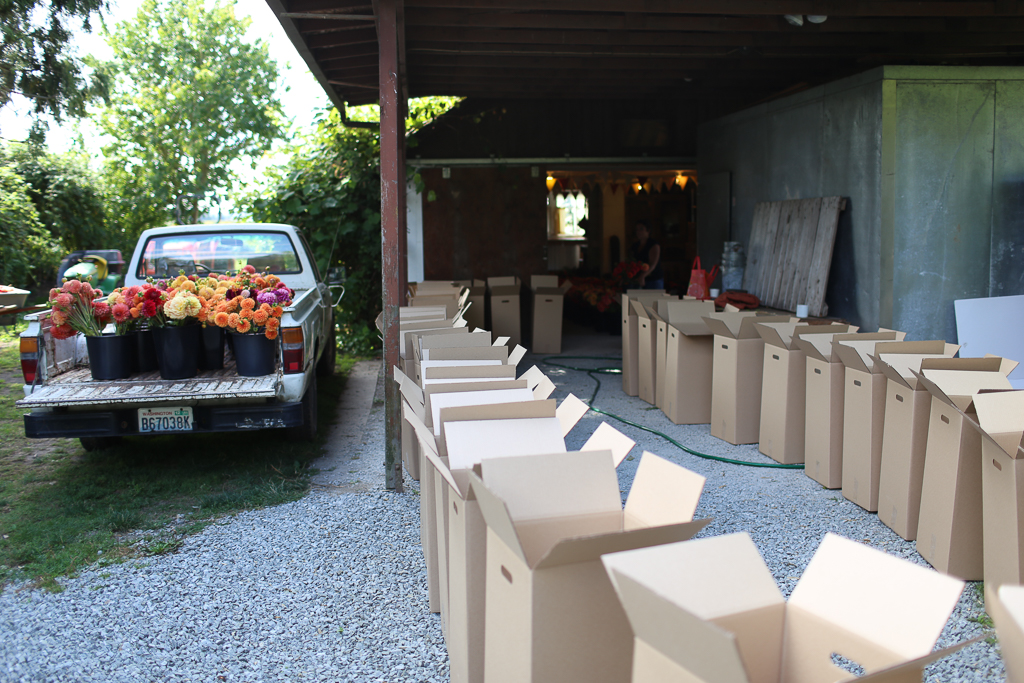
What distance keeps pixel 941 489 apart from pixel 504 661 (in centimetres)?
248

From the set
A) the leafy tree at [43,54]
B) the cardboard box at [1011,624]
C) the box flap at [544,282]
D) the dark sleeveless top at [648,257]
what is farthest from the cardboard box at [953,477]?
the leafy tree at [43,54]

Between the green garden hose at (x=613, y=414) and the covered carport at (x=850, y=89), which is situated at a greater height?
the covered carport at (x=850, y=89)

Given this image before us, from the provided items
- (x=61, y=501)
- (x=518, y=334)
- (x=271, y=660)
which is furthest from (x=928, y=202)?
(x=61, y=501)

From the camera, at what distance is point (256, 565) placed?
148 inches

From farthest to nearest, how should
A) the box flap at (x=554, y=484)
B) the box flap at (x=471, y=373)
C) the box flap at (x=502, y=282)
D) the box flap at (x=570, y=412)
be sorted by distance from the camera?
the box flap at (x=502, y=282)
the box flap at (x=471, y=373)
the box flap at (x=570, y=412)
the box flap at (x=554, y=484)

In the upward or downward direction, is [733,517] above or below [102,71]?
below

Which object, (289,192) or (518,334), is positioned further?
(289,192)

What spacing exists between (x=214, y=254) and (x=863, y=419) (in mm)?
5203

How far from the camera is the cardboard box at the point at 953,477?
10.7ft

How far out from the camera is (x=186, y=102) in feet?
90.0

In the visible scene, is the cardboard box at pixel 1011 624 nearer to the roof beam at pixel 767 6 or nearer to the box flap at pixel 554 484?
the box flap at pixel 554 484

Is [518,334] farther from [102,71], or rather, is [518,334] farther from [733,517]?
[102,71]

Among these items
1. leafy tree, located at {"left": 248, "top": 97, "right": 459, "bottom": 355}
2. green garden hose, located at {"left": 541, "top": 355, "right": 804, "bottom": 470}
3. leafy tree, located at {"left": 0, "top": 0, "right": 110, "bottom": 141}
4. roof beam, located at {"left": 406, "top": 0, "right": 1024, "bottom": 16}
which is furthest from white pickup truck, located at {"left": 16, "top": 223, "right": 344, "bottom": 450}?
leafy tree, located at {"left": 0, "top": 0, "right": 110, "bottom": 141}

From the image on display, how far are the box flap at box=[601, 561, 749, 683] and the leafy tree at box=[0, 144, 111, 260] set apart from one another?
61.7 ft
